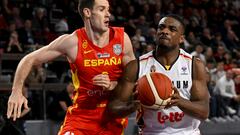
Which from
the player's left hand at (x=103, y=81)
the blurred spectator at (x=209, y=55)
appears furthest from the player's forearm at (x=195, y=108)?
the blurred spectator at (x=209, y=55)

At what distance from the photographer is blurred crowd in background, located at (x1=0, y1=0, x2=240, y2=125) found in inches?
494

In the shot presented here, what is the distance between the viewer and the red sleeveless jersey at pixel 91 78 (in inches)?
205

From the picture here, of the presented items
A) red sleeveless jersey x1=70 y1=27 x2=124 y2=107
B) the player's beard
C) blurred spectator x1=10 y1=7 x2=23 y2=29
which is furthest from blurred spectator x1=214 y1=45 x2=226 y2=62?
the player's beard

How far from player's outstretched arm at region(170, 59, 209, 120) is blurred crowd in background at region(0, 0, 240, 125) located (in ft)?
18.0

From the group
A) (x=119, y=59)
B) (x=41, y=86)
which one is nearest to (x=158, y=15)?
(x=41, y=86)

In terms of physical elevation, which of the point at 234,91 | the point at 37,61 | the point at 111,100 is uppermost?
the point at 37,61

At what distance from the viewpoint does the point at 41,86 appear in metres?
11.0

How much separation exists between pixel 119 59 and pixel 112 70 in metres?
0.13

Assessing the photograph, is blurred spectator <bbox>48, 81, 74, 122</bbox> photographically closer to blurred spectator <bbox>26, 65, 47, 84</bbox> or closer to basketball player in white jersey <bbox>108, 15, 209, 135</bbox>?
blurred spectator <bbox>26, 65, 47, 84</bbox>

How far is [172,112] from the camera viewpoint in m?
4.98

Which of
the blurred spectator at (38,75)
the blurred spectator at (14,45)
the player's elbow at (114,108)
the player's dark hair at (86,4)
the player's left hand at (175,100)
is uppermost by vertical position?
the player's dark hair at (86,4)

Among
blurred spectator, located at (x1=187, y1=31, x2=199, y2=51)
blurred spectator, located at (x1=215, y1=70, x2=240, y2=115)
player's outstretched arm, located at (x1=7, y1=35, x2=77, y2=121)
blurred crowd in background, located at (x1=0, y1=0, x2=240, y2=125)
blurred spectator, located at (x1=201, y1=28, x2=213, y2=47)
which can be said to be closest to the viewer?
player's outstretched arm, located at (x1=7, y1=35, x2=77, y2=121)

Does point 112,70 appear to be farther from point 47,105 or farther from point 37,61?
point 47,105

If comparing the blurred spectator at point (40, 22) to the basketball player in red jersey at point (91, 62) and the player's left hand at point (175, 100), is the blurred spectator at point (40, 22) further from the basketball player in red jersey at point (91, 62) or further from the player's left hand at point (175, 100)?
the player's left hand at point (175, 100)
